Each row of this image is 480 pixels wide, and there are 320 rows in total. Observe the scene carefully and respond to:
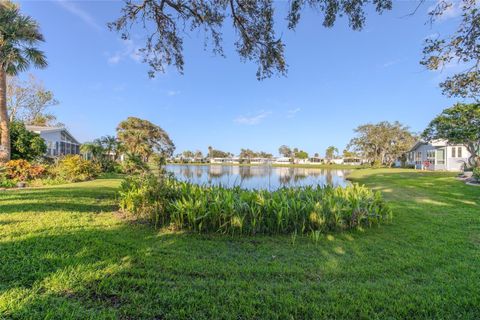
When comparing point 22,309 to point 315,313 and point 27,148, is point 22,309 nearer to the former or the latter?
point 315,313

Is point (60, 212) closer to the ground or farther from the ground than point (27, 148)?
closer to the ground

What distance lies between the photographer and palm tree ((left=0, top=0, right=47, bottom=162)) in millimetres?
11078

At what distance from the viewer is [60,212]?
4.95 m

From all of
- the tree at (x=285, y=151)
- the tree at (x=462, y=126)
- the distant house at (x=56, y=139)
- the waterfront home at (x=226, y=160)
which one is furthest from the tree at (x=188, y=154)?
the tree at (x=462, y=126)

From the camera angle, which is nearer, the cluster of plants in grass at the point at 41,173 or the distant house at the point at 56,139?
the cluster of plants in grass at the point at 41,173

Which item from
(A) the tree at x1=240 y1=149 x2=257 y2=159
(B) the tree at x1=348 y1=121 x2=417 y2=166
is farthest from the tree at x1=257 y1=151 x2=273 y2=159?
(B) the tree at x1=348 y1=121 x2=417 y2=166

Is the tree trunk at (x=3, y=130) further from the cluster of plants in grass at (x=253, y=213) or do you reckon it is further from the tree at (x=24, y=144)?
the cluster of plants in grass at (x=253, y=213)

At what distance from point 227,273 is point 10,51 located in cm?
1491

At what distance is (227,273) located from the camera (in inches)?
108

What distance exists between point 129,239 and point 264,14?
517 cm

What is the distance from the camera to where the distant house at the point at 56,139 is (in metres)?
19.9

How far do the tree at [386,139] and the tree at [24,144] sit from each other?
1770 inches

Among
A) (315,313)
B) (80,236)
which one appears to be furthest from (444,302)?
(80,236)

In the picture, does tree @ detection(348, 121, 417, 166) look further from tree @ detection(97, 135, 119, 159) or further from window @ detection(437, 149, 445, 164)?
Answer: tree @ detection(97, 135, 119, 159)
